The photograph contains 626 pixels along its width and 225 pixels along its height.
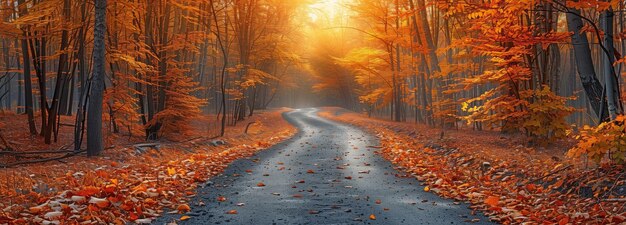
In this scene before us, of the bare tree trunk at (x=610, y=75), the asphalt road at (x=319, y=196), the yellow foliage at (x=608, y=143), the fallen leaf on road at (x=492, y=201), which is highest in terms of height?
the bare tree trunk at (x=610, y=75)

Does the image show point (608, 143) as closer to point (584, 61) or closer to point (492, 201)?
point (492, 201)

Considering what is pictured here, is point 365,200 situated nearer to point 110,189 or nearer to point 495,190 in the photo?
point 495,190

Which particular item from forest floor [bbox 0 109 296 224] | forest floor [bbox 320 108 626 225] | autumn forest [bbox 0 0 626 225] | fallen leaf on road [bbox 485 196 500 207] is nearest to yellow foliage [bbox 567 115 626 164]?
autumn forest [bbox 0 0 626 225]

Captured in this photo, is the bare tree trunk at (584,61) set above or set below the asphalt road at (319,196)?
above

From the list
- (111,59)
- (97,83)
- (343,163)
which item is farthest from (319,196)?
(111,59)

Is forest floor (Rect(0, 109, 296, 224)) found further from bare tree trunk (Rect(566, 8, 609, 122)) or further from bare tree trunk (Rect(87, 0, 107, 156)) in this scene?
→ bare tree trunk (Rect(566, 8, 609, 122))

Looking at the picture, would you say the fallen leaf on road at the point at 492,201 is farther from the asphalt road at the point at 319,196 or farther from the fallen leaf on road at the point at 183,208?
the fallen leaf on road at the point at 183,208

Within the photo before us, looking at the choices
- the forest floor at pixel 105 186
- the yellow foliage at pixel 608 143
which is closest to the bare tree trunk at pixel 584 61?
the yellow foliage at pixel 608 143

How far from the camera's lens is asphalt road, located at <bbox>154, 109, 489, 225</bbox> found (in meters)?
6.42

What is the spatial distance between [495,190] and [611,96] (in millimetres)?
2540

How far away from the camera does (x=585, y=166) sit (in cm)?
775

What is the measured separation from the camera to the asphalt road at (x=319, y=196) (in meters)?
6.42

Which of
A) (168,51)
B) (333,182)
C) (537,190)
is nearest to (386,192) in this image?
(333,182)

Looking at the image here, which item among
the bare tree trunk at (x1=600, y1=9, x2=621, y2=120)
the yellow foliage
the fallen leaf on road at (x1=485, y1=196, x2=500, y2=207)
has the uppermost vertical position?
the bare tree trunk at (x1=600, y1=9, x2=621, y2=120)
